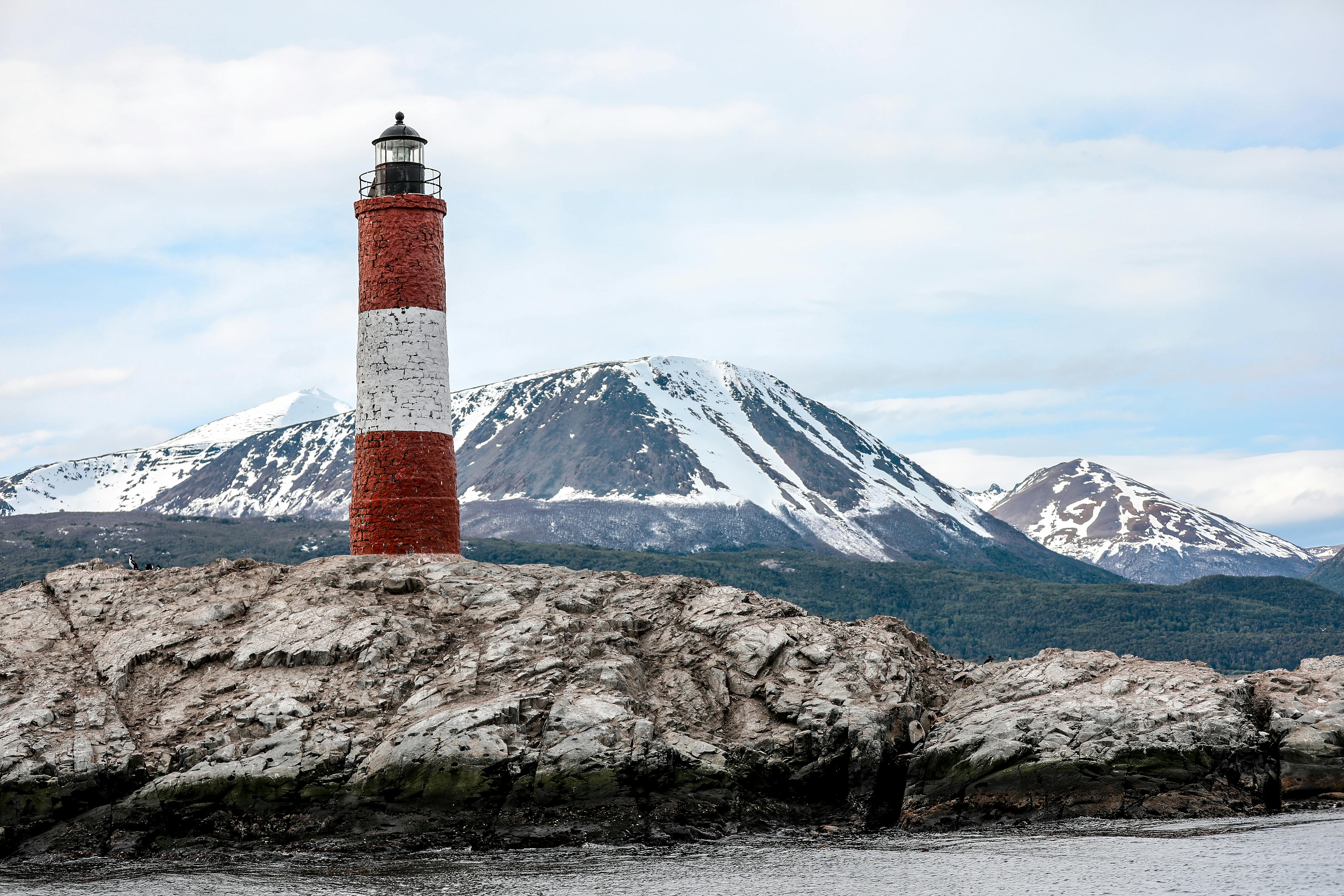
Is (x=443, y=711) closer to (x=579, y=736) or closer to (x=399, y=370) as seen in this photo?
(x=579, y=736)

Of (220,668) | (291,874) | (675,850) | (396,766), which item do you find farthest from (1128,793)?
(220,668)

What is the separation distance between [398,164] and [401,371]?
27.9ft

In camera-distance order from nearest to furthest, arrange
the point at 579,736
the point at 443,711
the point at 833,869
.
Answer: the point at 833,869 → the point at 579,736 → the point at 443,711

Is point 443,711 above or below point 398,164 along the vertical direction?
below

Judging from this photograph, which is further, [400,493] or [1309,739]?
[400,493]

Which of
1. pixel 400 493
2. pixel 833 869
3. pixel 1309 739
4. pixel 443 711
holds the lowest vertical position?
pixel 833 869

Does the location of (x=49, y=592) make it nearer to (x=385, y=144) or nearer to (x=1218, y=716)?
(x=385, y=144)

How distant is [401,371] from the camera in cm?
5075

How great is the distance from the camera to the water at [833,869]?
3300cm

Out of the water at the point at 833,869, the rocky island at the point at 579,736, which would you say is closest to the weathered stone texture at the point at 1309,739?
the rocky island at the point at 579,736


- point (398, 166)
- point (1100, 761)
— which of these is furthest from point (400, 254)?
point (1100, 761)

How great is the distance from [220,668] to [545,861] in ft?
47.9

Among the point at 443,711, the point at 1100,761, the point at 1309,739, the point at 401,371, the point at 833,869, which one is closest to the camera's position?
the point at 833,869

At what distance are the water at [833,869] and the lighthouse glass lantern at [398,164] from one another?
1038 inches
